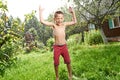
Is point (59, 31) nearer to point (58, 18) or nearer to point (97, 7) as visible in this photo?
point (58, 18)

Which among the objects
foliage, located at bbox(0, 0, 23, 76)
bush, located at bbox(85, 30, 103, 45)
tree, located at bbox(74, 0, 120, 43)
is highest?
tree, located at bbox(74, 0, 120, 43)

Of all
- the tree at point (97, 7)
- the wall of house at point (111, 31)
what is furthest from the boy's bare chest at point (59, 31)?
the wall of house at point (111, 31)

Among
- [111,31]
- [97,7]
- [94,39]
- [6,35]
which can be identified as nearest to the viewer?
[6,35]

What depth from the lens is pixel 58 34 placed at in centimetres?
539

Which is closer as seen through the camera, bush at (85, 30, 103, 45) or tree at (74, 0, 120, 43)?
tree at (74, 0, 120, 43)

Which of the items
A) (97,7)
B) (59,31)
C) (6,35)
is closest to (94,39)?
(97,7)

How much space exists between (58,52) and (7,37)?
103 cm

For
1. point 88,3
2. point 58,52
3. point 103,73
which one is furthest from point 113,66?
point 88,3

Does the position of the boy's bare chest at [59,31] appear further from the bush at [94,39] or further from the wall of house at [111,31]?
the wall of house at [111,31]

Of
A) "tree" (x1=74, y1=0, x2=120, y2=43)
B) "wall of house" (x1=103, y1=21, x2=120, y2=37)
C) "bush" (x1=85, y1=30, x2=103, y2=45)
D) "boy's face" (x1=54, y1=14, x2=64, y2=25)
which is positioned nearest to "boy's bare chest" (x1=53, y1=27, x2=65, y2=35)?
"boy's face" (x1=54, y1=14, x2=64, y2=25)

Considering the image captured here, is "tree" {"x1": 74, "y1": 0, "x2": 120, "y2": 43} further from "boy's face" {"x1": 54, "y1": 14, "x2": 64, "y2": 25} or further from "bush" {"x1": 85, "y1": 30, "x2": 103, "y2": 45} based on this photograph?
"boy's face" {"x1": 54, "y1": 14, "x2": 64, "y2": 25}

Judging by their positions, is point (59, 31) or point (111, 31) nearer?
point (59, 31)

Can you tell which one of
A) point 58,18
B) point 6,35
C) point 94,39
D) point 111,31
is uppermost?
point 58,18

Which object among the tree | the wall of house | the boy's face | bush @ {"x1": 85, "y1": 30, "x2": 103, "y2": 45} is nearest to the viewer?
the boy's face
